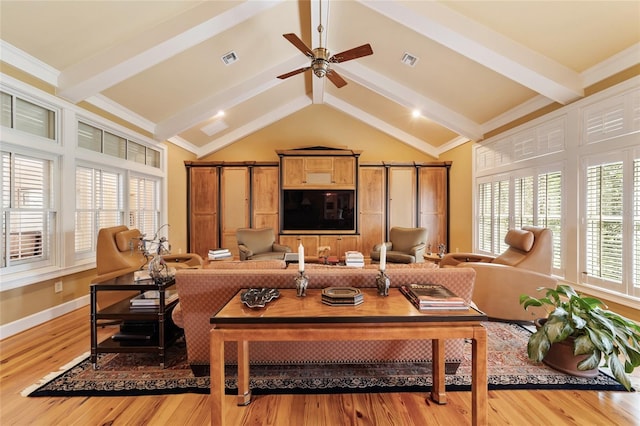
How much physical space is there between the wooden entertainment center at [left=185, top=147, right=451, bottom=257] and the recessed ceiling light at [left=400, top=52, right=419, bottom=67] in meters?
2.42

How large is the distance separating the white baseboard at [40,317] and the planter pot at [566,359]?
4843 millimetres

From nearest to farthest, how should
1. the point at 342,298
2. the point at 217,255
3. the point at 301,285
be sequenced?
the point at 342,298
the point at 301,285
the point at 217,255

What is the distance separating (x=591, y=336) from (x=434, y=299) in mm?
1342

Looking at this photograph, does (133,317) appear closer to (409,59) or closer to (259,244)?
(259,244)

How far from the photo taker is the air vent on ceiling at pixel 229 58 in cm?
389

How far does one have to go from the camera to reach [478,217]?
5.32m

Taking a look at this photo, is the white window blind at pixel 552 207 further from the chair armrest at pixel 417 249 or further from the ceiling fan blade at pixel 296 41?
the ceiling fan blade at pixel 296 41

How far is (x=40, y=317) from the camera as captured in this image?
3025 mm

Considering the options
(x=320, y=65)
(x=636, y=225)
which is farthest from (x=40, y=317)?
(x=636, y=225)

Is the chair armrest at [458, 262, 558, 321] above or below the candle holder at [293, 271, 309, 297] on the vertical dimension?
below

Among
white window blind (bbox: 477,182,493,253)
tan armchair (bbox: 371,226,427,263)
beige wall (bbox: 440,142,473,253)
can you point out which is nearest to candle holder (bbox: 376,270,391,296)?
tan armchair (bbox: 371,226,427,263)

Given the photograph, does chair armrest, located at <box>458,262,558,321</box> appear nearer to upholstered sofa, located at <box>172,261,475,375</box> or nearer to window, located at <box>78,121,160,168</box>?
upholstered sofa, located at <box>172,261,475,375</box>

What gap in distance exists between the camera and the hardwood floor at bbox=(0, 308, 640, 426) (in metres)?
1.64

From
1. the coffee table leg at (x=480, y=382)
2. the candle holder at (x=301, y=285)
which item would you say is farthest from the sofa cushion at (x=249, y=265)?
the coffee table leg at (x=480, y=382)
